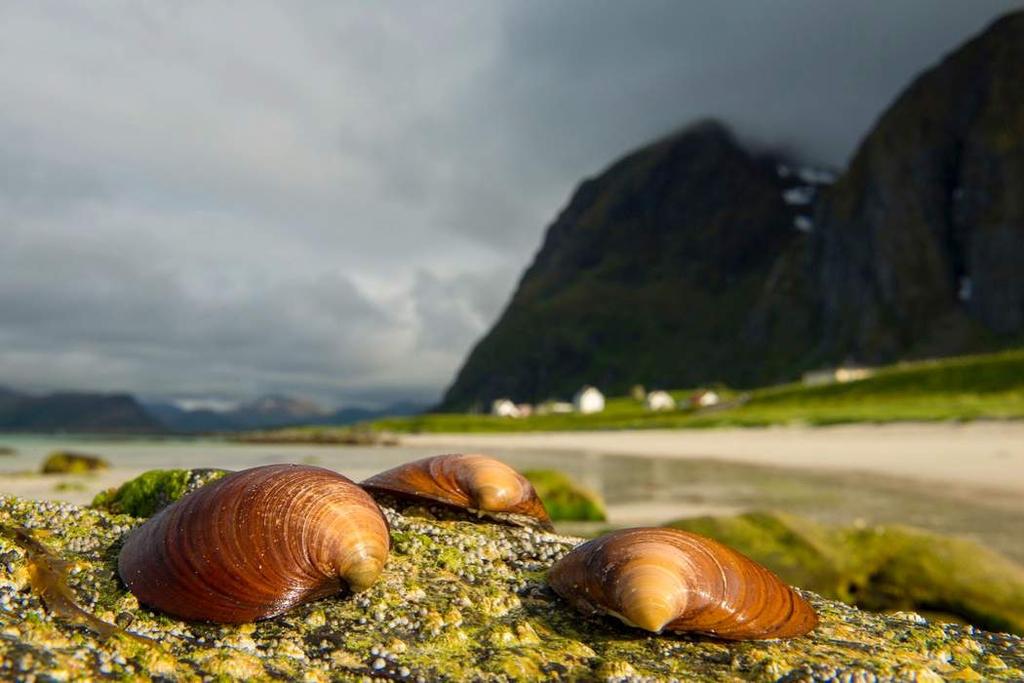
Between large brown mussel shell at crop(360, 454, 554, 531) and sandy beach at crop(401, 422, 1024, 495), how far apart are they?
2095 centimetres

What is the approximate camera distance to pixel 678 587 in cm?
284

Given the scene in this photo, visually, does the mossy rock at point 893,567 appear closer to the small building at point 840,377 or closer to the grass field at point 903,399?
the grass field at point 903,399

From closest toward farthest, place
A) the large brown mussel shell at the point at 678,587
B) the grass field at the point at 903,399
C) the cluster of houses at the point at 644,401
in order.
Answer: the large brown mussel shell at the point at 678,587 < the grass field at the point at 903,399 < the cluster of houses at the point at 644,401

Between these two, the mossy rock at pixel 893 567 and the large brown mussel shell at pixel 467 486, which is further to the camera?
the mossy rock at pixel 893 567

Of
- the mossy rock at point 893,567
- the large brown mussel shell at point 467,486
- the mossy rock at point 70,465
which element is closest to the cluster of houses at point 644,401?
the mossy rock at point 70,465

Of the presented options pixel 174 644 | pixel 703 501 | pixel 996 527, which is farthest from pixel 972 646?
pixel 703 501

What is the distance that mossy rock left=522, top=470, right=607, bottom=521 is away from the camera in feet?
55.0

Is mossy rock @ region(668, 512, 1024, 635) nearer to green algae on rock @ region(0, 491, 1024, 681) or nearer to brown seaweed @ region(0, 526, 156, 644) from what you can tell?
green algae on rock @ region(0, 491, 1024, 681)

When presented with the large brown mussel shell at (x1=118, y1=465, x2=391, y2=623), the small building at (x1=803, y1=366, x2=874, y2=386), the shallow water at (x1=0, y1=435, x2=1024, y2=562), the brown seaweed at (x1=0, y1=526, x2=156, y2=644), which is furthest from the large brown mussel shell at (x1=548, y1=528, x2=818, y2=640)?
the small building at (x1=803, y1=366, x2=874, y2=386)

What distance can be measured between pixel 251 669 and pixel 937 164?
9165 inches

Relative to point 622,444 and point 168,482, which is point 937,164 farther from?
point 168,482

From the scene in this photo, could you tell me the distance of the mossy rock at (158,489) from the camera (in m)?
4.00

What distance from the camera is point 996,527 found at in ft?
48.0

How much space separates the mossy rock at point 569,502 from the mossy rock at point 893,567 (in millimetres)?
7106
